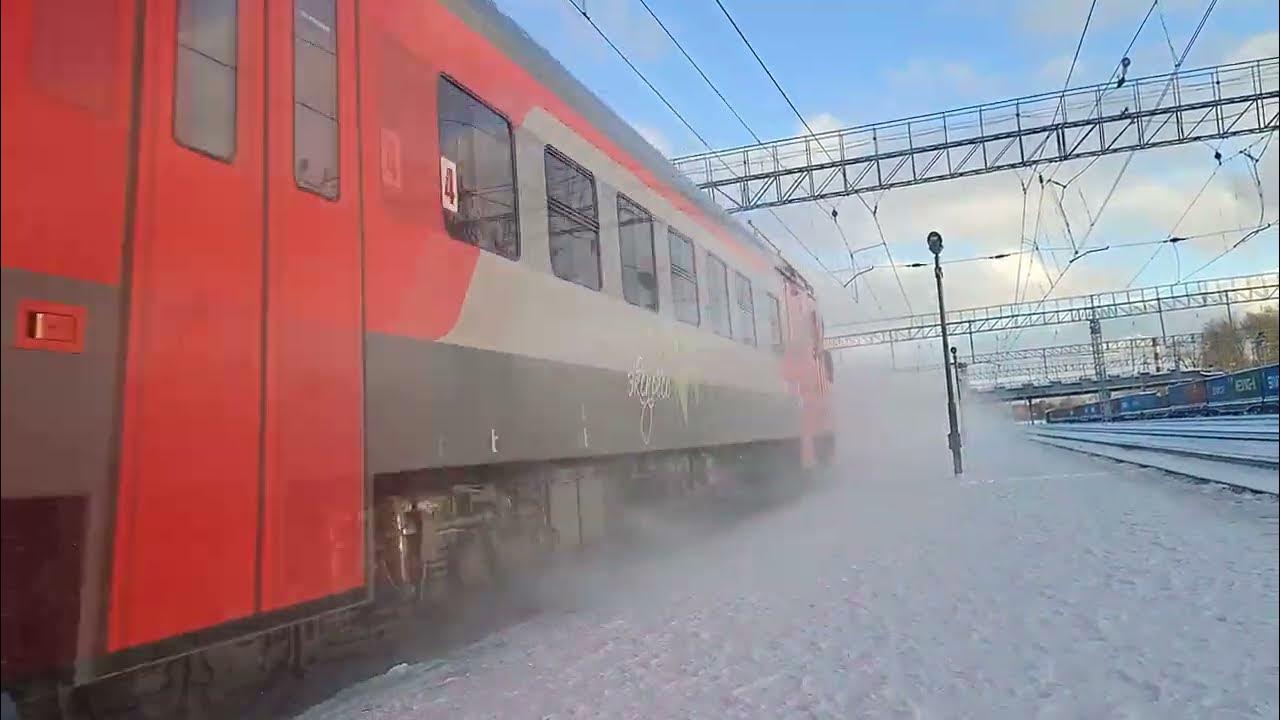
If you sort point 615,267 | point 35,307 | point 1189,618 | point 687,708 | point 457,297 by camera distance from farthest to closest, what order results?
1. point 615,267
2. point 457,297
3. point 687,708
4. point 1189,618
5. point 35,307

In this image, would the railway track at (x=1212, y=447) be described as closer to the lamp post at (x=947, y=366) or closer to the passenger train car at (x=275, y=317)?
the passenger train car at (x=275, y=317)

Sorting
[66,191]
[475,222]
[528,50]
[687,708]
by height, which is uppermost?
[528,50]

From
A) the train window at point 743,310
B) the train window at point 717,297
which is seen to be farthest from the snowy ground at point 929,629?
the train window at point 743,310

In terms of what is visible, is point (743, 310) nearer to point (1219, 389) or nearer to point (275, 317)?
point (1219, 389)

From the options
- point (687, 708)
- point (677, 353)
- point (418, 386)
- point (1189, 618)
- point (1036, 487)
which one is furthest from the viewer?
point (1036, 487)

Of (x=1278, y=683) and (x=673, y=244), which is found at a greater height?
(x=673, y=244)

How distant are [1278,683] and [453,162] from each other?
12.4 ft

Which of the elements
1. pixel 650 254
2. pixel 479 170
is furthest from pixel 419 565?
pixel 650 254

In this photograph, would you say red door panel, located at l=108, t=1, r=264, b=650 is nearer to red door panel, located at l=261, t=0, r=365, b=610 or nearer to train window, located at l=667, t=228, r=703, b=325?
red door panel, located at l=261, t=0, r=365, b=610

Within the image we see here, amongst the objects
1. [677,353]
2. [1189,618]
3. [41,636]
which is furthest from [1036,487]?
[41,636]

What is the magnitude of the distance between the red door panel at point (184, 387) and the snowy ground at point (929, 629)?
1.27m

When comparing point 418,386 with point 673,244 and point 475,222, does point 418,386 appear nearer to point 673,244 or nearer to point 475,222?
point 475,222

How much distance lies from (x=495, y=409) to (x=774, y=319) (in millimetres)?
7471

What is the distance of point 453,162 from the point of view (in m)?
4.39
